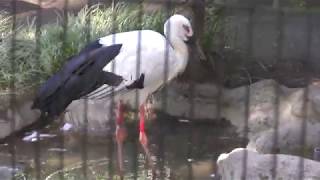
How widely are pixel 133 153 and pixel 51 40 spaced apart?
99 cm

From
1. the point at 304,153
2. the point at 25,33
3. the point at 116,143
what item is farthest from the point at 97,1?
the point at 304,153

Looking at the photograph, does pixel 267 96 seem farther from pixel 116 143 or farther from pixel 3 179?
pixel 3 179

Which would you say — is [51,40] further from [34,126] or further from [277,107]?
[277,107]

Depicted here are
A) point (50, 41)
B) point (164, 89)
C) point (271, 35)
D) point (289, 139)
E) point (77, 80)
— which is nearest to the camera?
point (77, 80)

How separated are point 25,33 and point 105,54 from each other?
142 cm

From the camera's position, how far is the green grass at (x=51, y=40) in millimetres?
4602

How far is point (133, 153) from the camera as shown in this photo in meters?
4.25

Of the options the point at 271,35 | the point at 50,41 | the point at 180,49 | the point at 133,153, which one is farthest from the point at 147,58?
the point at 271,35

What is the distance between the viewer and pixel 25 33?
4887 mm

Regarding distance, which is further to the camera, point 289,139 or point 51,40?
point 51,40

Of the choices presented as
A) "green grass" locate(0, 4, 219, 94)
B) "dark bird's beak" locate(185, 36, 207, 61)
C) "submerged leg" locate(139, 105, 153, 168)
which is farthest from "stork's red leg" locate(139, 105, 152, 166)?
"green grass" locate(0, 4, 219, 94)

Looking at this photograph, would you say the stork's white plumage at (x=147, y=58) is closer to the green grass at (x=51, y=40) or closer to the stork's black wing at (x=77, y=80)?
the stork's black wing at (x=77, y=80)

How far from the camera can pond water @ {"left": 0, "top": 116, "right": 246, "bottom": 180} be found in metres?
3.72

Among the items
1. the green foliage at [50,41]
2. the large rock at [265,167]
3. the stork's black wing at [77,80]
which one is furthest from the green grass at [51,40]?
the large rock at [265,167]
